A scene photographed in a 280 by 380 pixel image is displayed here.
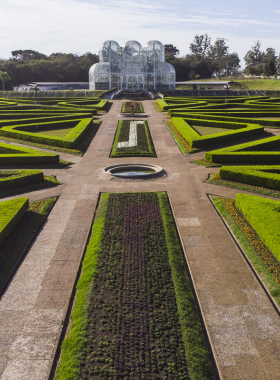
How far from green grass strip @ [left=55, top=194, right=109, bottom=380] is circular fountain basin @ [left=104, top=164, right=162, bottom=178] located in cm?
760

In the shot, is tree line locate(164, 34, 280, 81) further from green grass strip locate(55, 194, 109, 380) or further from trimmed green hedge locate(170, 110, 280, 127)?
green grass strip locate(55, 194, 109, 380)

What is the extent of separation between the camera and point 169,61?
305ft

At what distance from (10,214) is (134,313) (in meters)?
6.82

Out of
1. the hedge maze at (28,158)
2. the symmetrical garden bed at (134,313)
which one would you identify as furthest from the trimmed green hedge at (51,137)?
the symmetrical garden bed at (134,313)

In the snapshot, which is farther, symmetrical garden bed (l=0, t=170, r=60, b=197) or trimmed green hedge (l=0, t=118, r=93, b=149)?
trimmed green hedge (l=0, t=118, r=93, b=149)

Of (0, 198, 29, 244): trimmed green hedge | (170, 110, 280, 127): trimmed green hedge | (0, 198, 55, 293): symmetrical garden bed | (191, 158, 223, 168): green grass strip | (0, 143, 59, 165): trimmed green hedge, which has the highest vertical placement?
(170, 110, 280, 127): trimmed green hedge

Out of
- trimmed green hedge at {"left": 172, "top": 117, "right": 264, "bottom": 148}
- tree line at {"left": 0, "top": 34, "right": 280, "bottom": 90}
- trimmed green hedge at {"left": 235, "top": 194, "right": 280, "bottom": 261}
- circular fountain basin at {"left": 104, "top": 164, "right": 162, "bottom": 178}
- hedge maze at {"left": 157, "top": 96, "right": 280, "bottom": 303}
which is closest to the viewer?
trimmed green hedge at {"left": 235, "top": 194, "right": 280, "bottom": 261}

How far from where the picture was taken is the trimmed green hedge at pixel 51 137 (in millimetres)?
26250

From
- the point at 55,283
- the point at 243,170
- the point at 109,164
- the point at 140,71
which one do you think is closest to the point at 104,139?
the point at 109,164

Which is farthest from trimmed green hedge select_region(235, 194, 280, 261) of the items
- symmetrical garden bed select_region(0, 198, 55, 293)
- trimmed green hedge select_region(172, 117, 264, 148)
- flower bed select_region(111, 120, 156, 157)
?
trimmed green hedge select_region(172, 117, 264, 148)

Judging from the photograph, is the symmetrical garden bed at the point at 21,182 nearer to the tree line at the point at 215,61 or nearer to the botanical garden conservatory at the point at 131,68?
the botanical garden conservatory at the point at 131,68

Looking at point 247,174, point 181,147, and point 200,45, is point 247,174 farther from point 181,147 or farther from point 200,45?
point 200,45

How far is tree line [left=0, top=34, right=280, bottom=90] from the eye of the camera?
278 ft

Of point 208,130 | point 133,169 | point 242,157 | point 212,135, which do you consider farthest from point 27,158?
point 208,130
